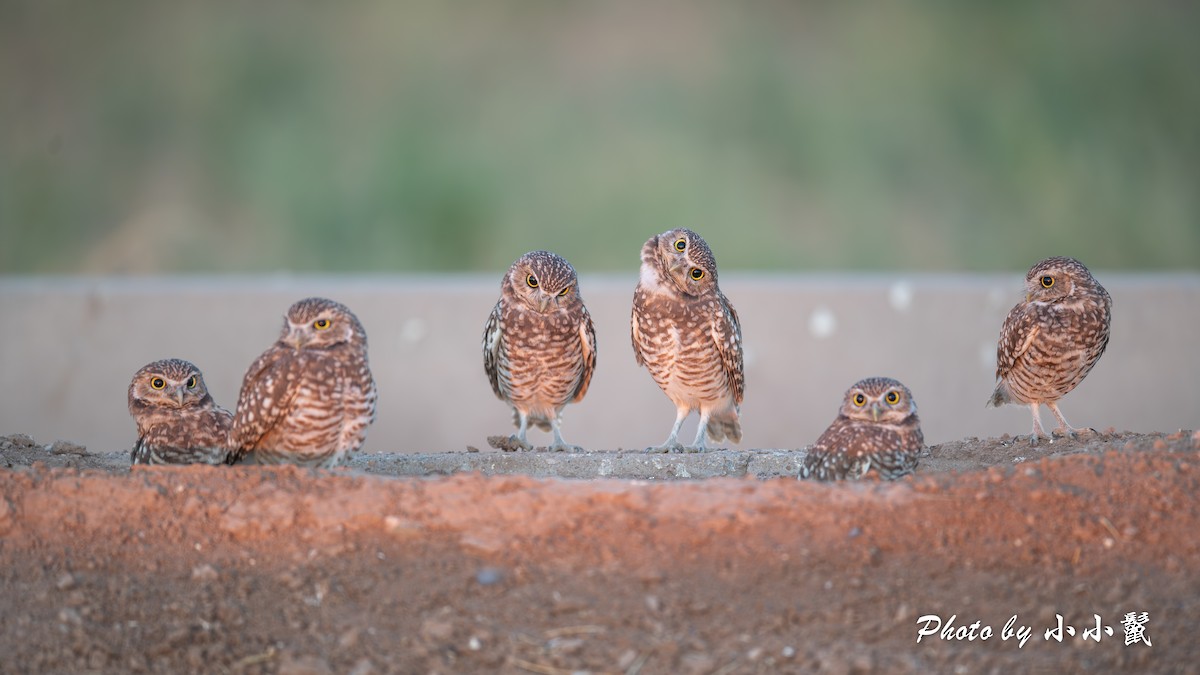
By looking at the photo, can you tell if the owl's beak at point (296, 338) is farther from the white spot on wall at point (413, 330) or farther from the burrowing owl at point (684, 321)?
the white spot on wall at point (413, 330)

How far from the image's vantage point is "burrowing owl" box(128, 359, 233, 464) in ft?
16.8

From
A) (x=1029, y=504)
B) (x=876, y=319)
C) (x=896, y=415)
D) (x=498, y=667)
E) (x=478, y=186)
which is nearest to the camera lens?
(x=498, y=667)

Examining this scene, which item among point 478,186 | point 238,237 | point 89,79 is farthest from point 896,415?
point 89,79

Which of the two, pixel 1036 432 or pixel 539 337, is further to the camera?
pixel 539 337

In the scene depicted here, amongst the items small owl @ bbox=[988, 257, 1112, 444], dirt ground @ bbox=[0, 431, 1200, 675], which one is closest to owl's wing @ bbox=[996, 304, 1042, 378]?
small owl @ bbox=[988, 257, 1112, 444]

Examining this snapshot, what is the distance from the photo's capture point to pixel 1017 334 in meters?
6.11

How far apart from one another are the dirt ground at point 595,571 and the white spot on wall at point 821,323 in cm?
567

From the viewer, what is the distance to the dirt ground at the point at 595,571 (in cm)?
355

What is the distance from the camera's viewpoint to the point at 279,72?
15523mm

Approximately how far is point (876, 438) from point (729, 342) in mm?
1839

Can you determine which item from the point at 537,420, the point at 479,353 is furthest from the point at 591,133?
the point at 537,420

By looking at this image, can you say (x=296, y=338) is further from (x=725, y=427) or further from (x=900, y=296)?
(x=900, y=296)

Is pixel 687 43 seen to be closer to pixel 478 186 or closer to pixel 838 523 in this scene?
pixel 478 186

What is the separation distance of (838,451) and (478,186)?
10521mm
